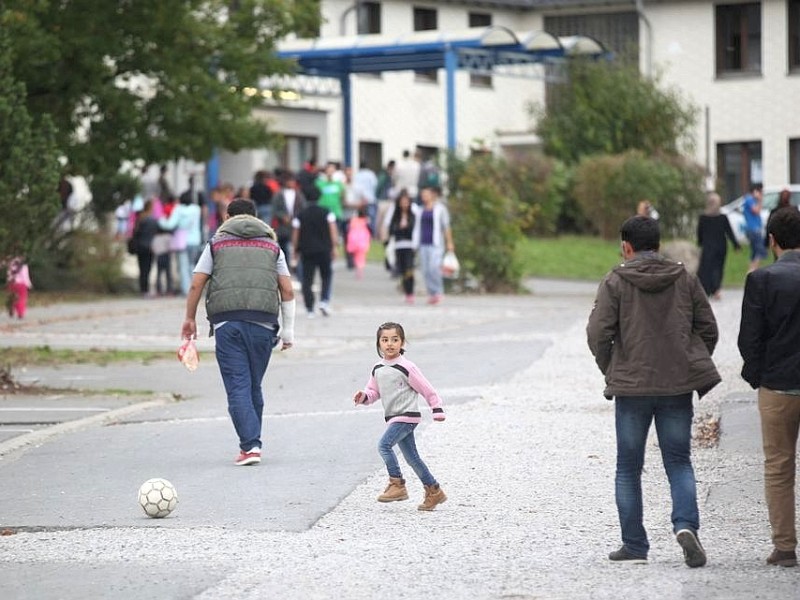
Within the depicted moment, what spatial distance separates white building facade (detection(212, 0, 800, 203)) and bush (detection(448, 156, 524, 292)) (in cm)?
1882

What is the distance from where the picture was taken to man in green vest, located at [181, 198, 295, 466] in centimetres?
1143

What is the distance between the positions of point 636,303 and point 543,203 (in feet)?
106

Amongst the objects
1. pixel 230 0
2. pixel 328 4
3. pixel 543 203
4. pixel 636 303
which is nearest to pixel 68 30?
pixel 230 0

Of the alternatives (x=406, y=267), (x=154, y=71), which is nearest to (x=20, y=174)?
(x=154, y=71)

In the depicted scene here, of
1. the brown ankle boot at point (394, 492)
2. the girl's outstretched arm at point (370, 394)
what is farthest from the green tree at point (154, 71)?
the brown ankle boot at point (394, 492)

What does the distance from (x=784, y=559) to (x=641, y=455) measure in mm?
791

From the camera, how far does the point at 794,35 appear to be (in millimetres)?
50562

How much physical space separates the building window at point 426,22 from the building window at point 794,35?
10.4m

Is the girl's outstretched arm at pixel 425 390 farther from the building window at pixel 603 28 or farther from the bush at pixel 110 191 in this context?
the building window at pixel 603 28

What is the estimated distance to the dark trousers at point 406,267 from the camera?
90.6 feet

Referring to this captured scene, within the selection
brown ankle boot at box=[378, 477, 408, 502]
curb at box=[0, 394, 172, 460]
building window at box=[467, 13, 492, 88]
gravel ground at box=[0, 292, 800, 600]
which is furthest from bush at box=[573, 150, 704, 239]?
brown ankle boot at box=[378, 477, 408, 502]

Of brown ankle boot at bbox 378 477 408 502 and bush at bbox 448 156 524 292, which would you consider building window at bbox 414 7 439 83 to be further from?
brown ankle boot at bbox 378 477 408 502

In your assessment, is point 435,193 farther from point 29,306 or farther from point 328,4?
point 328,4

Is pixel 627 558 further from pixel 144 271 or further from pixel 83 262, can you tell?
pixel 83 262
